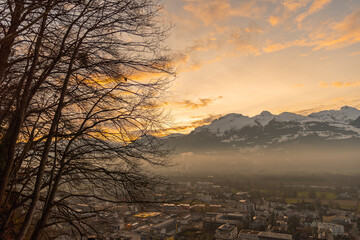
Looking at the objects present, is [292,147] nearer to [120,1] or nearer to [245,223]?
[245,223]

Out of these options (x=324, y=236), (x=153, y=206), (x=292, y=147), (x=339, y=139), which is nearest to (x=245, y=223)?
(x=324, y=236)

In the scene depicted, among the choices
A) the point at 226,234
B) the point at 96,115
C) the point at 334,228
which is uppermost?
the point at 96,115

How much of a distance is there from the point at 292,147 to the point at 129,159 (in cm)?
20295

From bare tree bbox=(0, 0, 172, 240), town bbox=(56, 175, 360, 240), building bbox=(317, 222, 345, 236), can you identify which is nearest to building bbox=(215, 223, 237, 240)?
town bbox=(56, 175, 360, 240)

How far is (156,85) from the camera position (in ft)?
11.3

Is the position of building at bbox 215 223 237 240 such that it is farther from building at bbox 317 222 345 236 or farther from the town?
building at bbox 317 222 345 236

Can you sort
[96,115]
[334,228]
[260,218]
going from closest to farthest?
1. [96,115]
2. [334,228]
3. [260,218]

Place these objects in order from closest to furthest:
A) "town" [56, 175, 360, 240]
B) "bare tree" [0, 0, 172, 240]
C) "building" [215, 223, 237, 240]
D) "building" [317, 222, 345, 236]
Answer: "bare tree" [0, 0, 172, 240], "town" [56, 175, 360, 240], "building" [215, 223, 237, 240], "building" [317, 222, 345, 236]

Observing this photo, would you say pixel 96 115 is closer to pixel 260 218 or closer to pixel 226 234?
pixel 226 234

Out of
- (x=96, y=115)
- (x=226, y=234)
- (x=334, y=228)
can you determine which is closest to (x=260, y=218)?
(x=334, y=228)

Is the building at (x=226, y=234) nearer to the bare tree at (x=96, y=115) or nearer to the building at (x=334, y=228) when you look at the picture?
the building at (x=334, y=228)

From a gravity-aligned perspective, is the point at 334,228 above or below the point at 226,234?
below

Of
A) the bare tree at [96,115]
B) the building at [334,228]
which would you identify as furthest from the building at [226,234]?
the bare tree at [96,115]

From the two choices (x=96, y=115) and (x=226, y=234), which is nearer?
(x=96, y=115)
